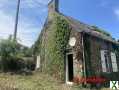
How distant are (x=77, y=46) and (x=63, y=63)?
6.18 feet

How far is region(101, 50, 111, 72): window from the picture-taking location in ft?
52.2

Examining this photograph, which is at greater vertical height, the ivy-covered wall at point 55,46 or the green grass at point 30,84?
Result: the ivy-covered wall at point 55,46

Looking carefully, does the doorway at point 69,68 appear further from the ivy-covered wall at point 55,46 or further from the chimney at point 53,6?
the chimney at point 53,6

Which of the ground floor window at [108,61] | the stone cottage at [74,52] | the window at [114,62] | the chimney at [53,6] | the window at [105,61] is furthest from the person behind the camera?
the chimney at [53,6]

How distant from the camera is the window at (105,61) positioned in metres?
15.9

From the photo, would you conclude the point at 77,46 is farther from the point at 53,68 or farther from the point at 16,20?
the point at 16,20

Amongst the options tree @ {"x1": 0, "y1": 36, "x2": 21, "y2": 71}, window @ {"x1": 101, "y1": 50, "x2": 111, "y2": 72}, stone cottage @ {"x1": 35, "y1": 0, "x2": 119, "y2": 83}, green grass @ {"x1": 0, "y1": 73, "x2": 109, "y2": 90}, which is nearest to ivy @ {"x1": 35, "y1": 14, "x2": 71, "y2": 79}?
stone cottage @ {"x1": 35, "y1": 0, "x2": 119, "y2": 83}

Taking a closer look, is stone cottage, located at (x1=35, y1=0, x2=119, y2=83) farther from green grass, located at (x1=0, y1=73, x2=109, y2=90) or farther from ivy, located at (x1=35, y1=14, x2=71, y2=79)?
green grass, located at (x1=0, y1=73, x2=109, y2=90)

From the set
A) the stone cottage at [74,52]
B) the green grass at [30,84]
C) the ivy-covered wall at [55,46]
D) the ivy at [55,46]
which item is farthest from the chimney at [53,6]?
the green grass at [30,84]

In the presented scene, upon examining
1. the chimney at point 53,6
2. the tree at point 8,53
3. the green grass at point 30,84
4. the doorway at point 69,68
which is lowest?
the green grass at point 30,84

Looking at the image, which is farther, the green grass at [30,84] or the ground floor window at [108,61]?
the ground floor window at [108,61]

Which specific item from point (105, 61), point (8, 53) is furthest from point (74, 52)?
point (8, 53)

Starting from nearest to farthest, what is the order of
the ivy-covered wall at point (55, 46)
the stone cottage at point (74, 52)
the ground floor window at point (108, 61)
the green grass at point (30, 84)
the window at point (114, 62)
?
1. the green grass at point (30, 84)
2. the stone cottage at point (74, 52)
3. the ground floor window at point (108, 61)
4. the ivy-covered wall at point (55, 46)
5. the window at point (114, 62)

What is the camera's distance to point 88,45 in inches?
595
